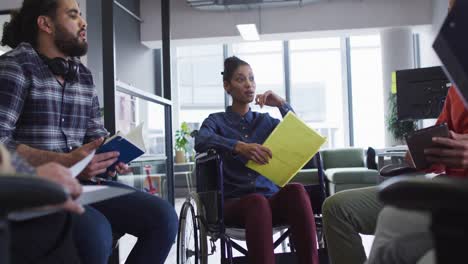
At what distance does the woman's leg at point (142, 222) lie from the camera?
1.57 m

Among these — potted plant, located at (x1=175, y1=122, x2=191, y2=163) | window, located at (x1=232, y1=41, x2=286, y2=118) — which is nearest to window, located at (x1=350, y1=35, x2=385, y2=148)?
window, located at (x1=232, y1=41, x2=286, y2=118)

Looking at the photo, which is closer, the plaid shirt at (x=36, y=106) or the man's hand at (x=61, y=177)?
the man's hand at (x=61, y=177)

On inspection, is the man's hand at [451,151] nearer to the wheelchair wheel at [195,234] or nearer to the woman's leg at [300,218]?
the woman's leg at [300,218]

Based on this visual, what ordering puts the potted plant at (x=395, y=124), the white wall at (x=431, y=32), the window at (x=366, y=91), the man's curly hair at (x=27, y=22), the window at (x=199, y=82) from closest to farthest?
the man's curly hair at (x=27, y=22) → the potted plant at (x=395, y=124) → the white wall at (x=431, y=32) → the window at (x=366, y=91) → the window at (x=199, y=82)

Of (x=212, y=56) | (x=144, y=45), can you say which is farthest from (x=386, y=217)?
(x=212, y=56)

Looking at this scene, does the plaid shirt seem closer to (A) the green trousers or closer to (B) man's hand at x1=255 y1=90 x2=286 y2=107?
(B) man's hand at x1=255 y1=90 x2=286 y2=107

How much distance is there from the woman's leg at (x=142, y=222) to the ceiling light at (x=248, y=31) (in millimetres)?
5004

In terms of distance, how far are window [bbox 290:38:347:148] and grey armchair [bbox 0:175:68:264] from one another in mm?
7460

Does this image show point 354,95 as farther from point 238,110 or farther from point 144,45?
point 238,110

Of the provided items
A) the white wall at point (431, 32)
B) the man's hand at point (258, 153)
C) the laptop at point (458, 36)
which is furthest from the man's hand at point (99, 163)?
the white wall at point (431, 32)

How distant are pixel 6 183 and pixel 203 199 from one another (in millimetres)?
1503

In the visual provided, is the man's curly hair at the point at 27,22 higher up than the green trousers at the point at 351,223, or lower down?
higher up

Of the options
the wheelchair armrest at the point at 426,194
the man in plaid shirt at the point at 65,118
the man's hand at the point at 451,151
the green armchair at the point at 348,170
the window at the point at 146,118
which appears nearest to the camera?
the wheelchair armrest at the point at 426,194

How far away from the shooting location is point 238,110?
2.29 meters
